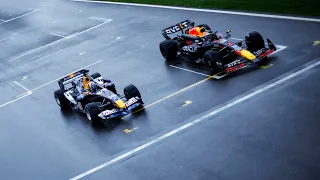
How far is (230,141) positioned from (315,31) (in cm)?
1259

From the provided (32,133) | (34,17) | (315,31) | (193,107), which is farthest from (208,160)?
(34,17)

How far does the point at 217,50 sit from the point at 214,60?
161cm

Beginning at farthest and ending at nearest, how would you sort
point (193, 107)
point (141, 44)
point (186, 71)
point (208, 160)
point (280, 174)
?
1. point (141, 44)
2. point (186, 71)
3. point (193, 107)
4. point (208, 160)
5. point (280, 174)

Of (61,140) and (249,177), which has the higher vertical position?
(249,177)

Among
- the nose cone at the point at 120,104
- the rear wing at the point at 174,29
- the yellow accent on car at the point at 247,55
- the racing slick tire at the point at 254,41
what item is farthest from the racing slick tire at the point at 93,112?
the racing slick tire at the point at 254,41

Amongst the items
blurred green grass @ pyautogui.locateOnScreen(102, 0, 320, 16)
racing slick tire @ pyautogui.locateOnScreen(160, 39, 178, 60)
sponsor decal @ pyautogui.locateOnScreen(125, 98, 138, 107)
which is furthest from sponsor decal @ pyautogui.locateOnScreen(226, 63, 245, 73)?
blurred green grass @ pyautogui.locateOnScreen(102, 0, 320, 16)

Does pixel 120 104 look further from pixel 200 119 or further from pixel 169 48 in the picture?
pixel 169 48

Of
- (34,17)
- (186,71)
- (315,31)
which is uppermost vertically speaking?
(315,31)

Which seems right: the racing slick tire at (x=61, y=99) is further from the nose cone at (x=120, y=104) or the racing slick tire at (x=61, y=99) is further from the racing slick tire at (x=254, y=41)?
the racing slick tire at (x=254, y=41)

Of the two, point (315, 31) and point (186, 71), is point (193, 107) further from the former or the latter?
point (315, 31)

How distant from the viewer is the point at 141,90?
82.4ft

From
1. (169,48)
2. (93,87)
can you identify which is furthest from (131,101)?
(169,48)

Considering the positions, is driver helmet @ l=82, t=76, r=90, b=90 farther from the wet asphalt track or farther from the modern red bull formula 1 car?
the modern red bull formula 1 car

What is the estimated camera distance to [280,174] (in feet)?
49.7
